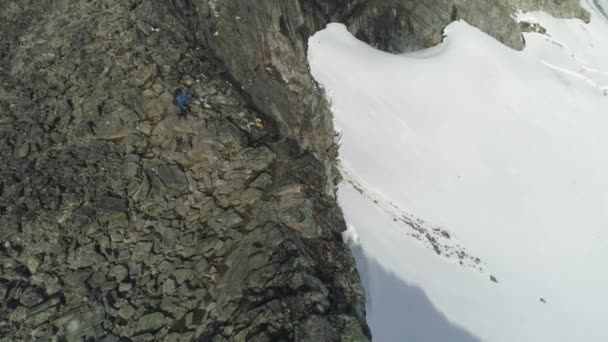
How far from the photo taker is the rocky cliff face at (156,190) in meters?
6.35

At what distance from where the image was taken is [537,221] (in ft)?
53.6

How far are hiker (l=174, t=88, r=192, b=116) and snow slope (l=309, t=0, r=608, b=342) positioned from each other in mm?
4611

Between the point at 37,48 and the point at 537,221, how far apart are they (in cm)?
1586

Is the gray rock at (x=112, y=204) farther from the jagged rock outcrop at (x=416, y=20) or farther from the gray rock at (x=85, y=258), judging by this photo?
the jagged rock outcrop at (x=416, y=20)

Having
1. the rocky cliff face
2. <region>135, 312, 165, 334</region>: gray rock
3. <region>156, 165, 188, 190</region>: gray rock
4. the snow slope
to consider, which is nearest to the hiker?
the rocky cliff face

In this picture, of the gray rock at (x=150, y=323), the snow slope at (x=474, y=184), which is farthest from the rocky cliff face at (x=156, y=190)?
the snow slope at (x=474, y=184)

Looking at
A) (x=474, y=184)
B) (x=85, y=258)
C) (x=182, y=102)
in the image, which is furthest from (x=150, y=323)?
(x=474, y=184)

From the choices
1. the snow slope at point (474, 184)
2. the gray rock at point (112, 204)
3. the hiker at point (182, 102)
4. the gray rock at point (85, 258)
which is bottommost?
the snow slope at point (474, 184)

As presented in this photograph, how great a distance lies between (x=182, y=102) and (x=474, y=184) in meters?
11.8

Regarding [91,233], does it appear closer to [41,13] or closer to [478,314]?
[41,13]

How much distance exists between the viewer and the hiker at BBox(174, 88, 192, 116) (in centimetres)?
865

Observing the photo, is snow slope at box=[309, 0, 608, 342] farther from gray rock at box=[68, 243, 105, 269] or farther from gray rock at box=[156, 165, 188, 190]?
gray rock at box=[68, 243, 105, 269]

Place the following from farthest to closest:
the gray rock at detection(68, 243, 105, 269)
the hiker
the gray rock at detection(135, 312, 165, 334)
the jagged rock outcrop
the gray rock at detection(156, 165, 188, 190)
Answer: the jagged rock outcrop
the hiker
the gray rock at detection(156, 165, 188, 190)
the gray rock at detection(68, 243, 105, 269)
the gray rock at detection(135, 312, 165, 334)

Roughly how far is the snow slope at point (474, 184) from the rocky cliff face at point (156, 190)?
3040mm
